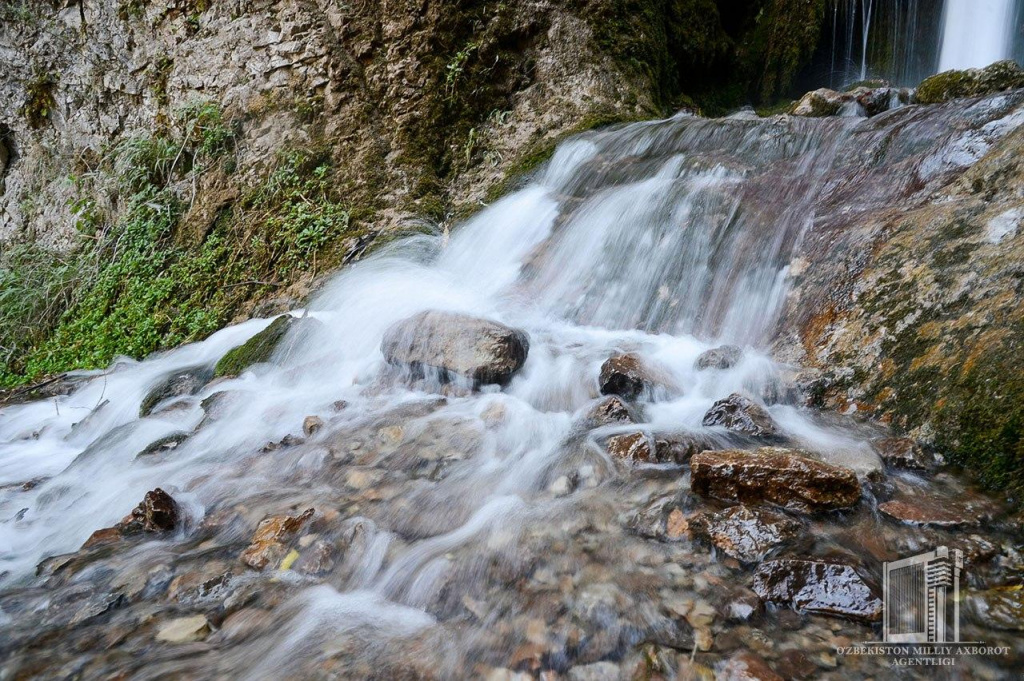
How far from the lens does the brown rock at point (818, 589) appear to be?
163cm

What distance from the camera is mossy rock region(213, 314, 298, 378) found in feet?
15.3

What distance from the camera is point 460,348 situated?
3.65 meters

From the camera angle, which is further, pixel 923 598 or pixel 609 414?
pixel 609 414

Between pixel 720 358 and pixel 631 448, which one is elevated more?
pixel 720 358

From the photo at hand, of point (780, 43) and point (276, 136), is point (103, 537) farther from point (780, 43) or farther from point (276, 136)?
point (780, 43)

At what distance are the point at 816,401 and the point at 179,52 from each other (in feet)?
28.9

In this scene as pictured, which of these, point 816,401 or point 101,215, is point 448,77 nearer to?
point 101,215

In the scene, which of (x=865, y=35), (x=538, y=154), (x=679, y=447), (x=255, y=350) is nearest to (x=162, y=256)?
(x=255, y=350)

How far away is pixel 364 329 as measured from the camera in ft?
15.3

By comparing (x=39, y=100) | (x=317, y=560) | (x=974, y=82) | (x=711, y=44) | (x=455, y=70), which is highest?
(x=711, y=44)

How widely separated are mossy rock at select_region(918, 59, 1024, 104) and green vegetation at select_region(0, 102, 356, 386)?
617cm

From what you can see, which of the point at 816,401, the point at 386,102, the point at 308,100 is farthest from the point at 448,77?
the point at 816,401

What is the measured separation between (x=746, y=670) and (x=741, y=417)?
4.67 feet

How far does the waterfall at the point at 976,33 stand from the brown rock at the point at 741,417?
1086 cm
